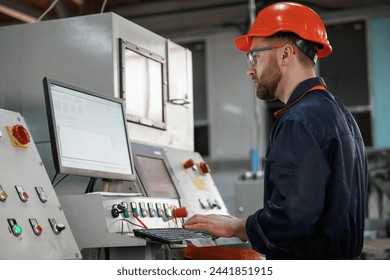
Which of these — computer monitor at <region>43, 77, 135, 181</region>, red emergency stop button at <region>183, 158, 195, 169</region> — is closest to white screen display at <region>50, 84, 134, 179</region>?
computer monitor at <region>43, 77, 135, 181</region>

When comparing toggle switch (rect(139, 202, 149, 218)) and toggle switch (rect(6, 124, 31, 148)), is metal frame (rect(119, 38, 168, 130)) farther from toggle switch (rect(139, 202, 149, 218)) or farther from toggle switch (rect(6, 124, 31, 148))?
toggle switch (rect(6, 124, 31, 148))

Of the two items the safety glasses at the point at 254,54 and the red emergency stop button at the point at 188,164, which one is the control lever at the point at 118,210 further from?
the red emergency stop button at the point at 188,164

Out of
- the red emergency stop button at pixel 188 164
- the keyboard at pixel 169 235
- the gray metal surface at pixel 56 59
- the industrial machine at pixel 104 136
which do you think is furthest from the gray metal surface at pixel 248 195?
the keyboard at pixel 169 235

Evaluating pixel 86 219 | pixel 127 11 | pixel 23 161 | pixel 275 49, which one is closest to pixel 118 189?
pixel 86 219

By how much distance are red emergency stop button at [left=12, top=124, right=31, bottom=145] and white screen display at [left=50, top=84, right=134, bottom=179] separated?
0.15 metres

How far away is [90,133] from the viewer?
7.07 feet

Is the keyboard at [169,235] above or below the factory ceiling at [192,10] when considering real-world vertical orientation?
below

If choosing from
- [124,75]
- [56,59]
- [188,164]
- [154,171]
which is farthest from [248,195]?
[56,59]

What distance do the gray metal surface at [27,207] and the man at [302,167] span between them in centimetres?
34

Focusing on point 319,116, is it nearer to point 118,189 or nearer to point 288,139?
point 288,139

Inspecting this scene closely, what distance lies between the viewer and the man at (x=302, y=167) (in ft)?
5.20

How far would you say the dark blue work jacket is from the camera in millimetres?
1578

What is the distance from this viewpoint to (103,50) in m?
2.49

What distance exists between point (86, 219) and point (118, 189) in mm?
408
